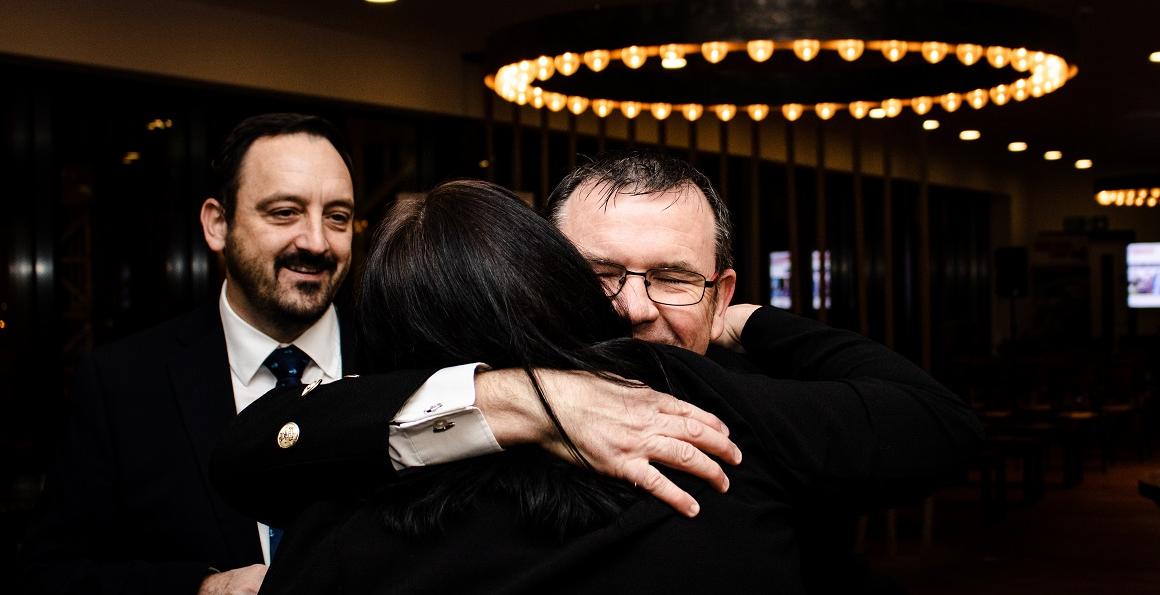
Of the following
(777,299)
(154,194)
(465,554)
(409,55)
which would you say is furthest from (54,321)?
(777,299)

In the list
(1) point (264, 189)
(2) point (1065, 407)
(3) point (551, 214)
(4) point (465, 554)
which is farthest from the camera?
(2) point (1065, 407)

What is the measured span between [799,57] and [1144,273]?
1247cm

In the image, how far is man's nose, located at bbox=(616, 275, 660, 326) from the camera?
1385mm

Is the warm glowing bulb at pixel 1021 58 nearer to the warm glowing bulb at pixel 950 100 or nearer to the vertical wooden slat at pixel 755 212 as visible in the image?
the warm glowing bulb at pixel 950 100

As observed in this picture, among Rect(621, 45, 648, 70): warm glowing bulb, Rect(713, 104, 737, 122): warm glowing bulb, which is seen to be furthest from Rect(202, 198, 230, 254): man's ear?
Rect(713, 104, 737, 122): warm glowing bulb

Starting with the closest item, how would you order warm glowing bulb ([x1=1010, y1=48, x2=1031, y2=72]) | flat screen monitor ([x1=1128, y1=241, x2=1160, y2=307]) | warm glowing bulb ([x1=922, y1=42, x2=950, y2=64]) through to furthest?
1. warm glowing bulb ([x1=922, y1=42, x2=950, y2=64])
2. warm glowing bulb ([x1=1010, y1=48, x2=1031, y2=72])
3. flat screen monitor ([x1=1128, y1=241, x2=1160, y2=307])

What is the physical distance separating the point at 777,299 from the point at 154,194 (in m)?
7.50

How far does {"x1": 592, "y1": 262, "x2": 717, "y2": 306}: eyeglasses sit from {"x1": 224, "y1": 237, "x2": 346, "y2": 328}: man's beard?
730mm

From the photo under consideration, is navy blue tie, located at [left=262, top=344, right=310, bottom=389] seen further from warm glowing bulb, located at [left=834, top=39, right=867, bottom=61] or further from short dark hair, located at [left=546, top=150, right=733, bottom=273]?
warm glowing bulb, located at [left=834, top=39, right=867, bottom=61]

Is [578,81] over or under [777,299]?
over

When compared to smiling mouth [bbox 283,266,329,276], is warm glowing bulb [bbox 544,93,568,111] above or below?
above

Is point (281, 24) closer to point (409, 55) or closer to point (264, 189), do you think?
point (409, 55)

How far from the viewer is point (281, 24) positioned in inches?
266

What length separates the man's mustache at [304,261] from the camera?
1.93 metres
